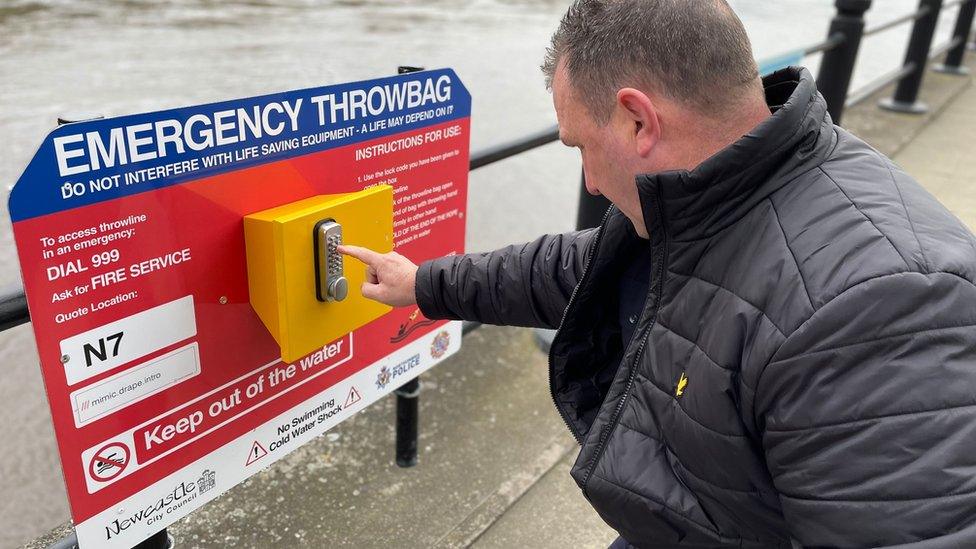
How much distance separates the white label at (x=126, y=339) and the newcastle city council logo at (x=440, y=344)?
0.83 metres

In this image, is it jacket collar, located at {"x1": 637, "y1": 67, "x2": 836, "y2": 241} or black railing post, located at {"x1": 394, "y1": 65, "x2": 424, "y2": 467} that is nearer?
jacket collar, located at {"x1": 637, "y1": 67, "x2": 836, "y2": 241}

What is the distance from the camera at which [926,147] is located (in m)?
5.70

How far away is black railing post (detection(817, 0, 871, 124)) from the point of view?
432cm

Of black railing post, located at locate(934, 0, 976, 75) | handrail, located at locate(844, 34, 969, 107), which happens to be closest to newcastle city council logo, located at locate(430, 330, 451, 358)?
handrail, located at locate(844, 34, 969, 107)

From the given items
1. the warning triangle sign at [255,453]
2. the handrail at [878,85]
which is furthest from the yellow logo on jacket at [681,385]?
the handrail at [878,85]

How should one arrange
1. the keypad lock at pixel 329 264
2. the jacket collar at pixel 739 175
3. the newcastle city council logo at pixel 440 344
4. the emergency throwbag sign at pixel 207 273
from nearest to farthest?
the jacket collar at pixel 739 175, the emergency throwbag sign at pixel 207 273, the keypad lock at pixel 329 264, the newcastle city council logo at pixel 440 344

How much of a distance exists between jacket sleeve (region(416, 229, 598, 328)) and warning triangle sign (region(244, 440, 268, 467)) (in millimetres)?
458

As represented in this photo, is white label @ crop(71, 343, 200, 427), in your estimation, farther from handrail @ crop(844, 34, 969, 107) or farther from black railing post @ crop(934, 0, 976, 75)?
black railing post @ crop(934, 0, 976, 75)

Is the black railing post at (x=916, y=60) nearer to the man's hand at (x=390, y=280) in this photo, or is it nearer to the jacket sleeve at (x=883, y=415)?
the man's hand at (x=390, y=280)

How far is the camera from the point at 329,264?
60.0 inches

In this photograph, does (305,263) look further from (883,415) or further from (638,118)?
(883,415)

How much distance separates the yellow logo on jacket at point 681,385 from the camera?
1141mm

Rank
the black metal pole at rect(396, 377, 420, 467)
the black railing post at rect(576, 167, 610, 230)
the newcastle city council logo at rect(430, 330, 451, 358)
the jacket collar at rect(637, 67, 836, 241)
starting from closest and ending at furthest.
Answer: the jacket collar at rect(637, 67, 836, 241) → the newcastle city council logo at rect(430, 330, 451, 358) → the black metal pole at rect(396, 377, 420, 467) → the black railing post at rect(576, 167, 610, 230)

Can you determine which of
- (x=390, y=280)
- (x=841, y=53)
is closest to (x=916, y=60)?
(x=841, y=53)
